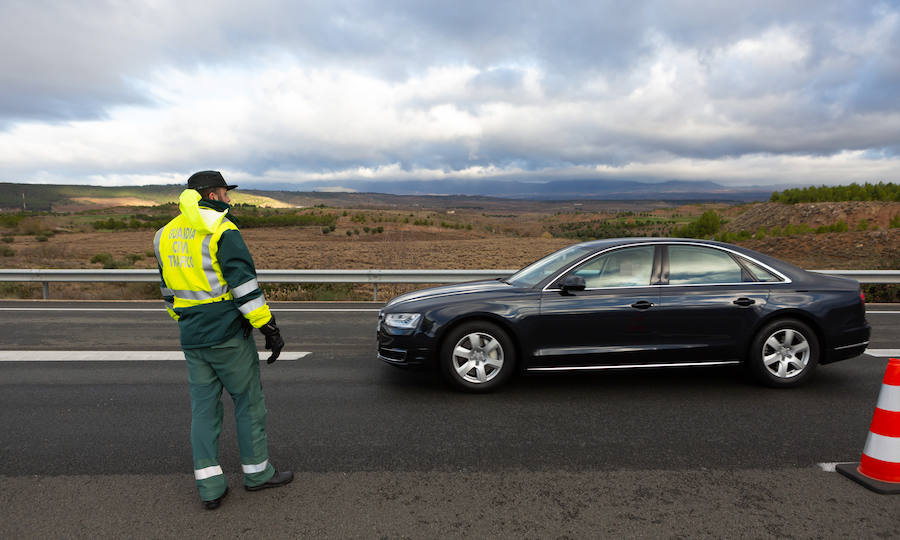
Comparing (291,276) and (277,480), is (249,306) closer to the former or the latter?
(277,480)

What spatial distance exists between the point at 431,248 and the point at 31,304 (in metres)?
24.6

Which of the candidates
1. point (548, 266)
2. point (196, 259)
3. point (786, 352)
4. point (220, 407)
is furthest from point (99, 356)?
point (786, 352)

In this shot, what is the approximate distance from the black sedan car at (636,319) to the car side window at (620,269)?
0.01 metres

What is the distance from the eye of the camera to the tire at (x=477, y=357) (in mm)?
5117

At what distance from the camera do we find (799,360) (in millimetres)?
5371

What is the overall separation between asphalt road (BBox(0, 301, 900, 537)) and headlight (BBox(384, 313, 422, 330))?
67 centimetres

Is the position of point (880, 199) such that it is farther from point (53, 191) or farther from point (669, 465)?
point (53, 191)

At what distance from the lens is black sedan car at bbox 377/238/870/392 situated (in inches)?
202

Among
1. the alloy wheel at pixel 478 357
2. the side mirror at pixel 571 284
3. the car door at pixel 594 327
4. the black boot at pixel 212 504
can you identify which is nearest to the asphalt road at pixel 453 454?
the black boot at pixel 212 504

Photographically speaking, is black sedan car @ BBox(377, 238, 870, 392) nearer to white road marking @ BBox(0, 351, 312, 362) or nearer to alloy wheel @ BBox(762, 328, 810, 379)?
alloy wheel @ BBox(762, 328, 810, 379)

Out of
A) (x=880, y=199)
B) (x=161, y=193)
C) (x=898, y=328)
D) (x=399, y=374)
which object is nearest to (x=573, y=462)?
(x=399, y=374)

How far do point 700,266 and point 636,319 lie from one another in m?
0.97

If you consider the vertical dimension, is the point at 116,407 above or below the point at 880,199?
below

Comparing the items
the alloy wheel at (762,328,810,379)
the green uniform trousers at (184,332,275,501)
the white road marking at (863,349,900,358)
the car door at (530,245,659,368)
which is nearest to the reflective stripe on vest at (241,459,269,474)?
the green uniform trousers at (184,332,275,501)
